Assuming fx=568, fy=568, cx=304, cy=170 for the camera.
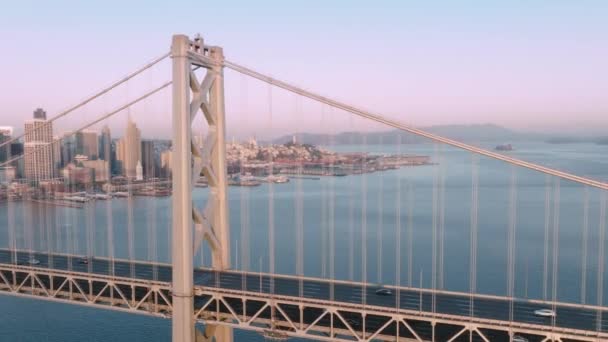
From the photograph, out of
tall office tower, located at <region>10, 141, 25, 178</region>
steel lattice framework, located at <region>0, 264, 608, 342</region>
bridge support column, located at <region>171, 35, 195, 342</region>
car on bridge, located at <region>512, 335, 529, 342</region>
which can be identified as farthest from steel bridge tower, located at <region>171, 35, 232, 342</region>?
tall office tower, located at <region>10, 141, 25, 178</region>

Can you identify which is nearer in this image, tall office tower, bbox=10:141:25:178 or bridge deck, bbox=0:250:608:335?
bridge deck, bbox=0:250:608:335

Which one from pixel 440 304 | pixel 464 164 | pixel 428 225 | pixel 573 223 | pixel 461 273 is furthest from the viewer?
pixel 464 164

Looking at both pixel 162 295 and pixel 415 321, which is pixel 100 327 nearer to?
pixel 162 295

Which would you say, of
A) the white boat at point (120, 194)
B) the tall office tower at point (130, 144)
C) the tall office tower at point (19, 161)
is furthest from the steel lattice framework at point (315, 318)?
the tall office tower at point (19, 161)

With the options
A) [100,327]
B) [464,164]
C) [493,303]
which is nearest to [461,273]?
[493,303]

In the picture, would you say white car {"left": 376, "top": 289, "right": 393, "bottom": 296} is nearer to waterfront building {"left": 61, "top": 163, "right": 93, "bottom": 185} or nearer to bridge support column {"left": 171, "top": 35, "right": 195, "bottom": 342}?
bridge support column {"left": 171, "top": 35, "right": 195, "bottom": 342}

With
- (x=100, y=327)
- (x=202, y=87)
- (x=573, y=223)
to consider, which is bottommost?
(x=100, y=327)
